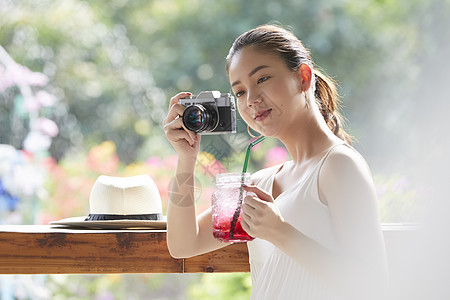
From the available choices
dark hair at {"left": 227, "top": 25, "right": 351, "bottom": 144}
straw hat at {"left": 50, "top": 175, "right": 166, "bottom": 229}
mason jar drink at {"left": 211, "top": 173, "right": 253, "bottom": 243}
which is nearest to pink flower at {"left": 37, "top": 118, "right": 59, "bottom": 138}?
straw hat at {"left": 50, "top": 175, "right": 166, "bottom": 229}

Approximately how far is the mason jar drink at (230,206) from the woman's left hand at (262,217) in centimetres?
6

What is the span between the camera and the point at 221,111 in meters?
1.20

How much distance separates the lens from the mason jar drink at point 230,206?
0.99 metres

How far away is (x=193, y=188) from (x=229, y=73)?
26 centimetres

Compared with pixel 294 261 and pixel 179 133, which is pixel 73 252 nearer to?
pixel 179 133

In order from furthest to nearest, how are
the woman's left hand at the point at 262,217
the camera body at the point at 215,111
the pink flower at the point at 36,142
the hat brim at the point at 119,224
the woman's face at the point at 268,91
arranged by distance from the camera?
the pink flower at the point at 36,142 < the hat brim at the point at 119,224 < the camera body at the point at 215,111 < the woman's face at the point at 268,91 < the woman's left hand at the point at 262,217

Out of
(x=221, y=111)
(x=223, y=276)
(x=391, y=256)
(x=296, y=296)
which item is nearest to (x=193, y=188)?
(x=221, y=111)

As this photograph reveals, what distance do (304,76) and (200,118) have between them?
0.22 metres

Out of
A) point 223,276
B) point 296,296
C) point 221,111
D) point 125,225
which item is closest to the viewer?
point 296,296

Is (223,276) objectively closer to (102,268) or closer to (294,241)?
(102,268)

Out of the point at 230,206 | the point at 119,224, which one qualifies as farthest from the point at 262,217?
the point at 119,224

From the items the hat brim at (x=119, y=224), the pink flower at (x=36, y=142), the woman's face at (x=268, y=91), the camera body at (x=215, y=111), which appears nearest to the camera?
the woman's face at (x=268, y=91)

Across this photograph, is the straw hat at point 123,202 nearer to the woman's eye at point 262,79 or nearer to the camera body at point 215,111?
the camera body at point 215,111

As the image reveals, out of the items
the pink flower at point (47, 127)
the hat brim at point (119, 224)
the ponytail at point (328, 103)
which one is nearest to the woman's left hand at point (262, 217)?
the ponytail at point (328, 103)
